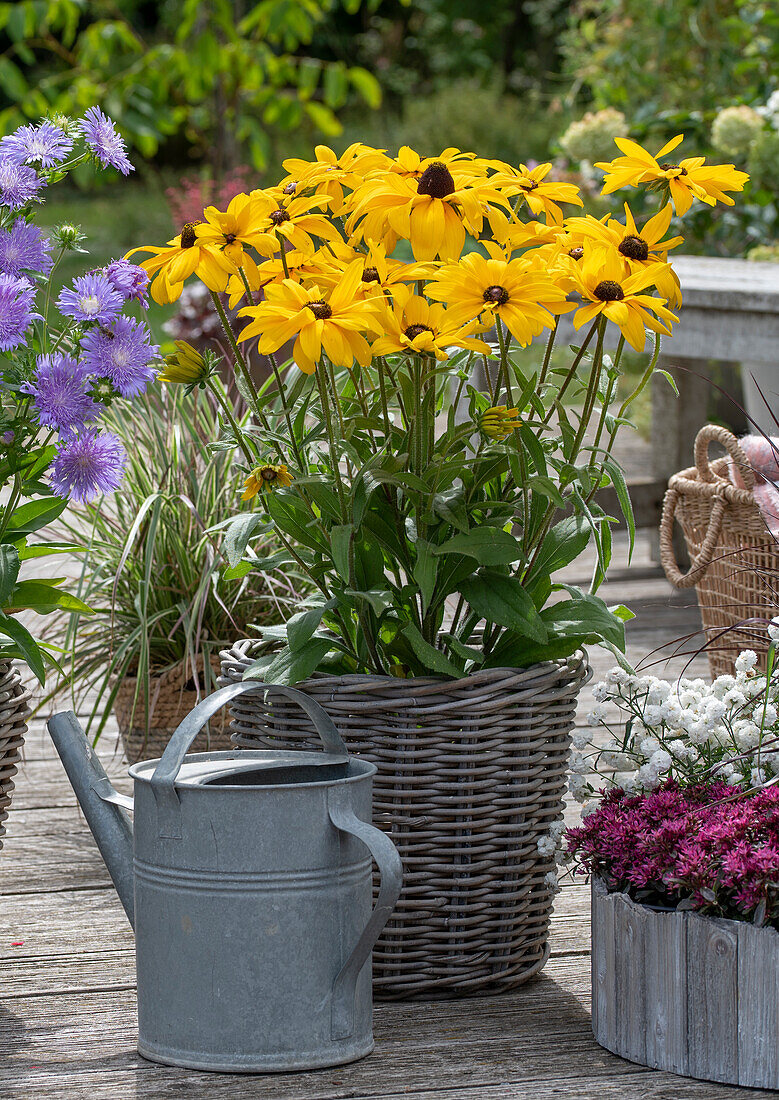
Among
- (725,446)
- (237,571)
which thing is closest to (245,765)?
(237,571)

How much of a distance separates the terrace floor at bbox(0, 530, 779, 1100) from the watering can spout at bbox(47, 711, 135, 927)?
15 cm

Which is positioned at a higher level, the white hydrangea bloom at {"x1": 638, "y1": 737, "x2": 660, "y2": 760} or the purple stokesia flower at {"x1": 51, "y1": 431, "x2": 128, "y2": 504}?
the purple stokesia flower at {"x1": 51, "y1": 431, "x2": 128, "y2": 504}

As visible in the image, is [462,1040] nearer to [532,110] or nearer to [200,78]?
[200,78]

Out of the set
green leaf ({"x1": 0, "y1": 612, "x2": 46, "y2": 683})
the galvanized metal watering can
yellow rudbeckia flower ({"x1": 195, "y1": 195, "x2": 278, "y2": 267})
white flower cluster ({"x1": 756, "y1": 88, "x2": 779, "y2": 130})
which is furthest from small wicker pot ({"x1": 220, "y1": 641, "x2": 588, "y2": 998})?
white flower cluster ({"x1": 756, "y1": 88, "x2": 779, "y2": 130})

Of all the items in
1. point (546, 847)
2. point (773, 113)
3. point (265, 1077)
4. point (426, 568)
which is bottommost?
point (265, 1077)

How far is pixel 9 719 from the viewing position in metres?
1.49

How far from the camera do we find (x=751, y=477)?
2258 mm

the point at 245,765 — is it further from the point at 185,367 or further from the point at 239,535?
the point at 185,367

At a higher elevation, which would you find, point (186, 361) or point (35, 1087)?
point (186, 361)

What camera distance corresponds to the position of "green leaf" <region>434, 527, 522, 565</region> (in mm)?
1319

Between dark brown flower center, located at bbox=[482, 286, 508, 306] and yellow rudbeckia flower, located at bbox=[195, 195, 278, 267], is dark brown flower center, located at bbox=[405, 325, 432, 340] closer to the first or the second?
dark brown flower center, located at bbox=[482, 286, 508, 306]

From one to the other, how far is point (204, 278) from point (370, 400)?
1.34 feet

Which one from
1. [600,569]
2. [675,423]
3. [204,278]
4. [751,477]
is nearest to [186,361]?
[204,278]

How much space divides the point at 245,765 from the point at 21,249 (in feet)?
1.88
